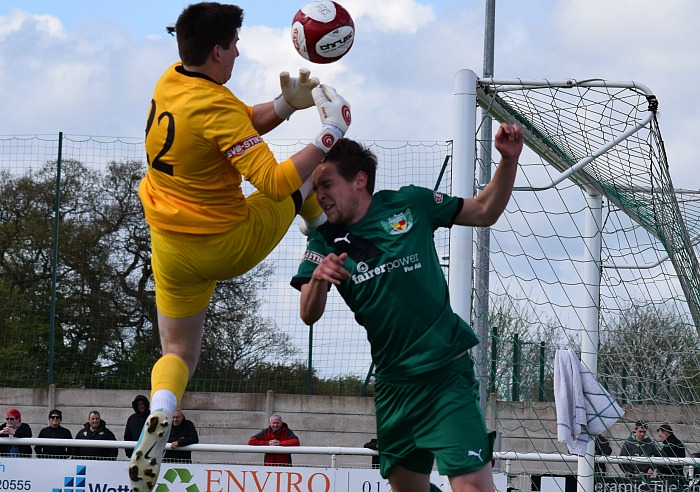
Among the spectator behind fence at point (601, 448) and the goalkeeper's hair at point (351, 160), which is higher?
the goalkeeper's hair at point (351, 160)

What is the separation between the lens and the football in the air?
4.79m

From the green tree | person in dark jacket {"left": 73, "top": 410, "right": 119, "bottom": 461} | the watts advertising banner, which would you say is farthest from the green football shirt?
the green tree

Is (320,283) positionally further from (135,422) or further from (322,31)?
(135,422)

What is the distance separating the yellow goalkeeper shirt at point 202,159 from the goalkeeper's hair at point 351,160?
199 millimetres

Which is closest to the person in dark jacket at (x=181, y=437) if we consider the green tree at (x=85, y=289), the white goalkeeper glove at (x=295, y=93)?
the green tree at (x=85, y=289)

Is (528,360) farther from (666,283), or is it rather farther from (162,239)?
(162,239)

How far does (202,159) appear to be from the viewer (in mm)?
4453

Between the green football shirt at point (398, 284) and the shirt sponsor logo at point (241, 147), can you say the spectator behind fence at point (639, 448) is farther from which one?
the shirt sponsor logo at point (241, 147)

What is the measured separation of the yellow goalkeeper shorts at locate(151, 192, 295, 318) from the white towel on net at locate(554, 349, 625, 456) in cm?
233

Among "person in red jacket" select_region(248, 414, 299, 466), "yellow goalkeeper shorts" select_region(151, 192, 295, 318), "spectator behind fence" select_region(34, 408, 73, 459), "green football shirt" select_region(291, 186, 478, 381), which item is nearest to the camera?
"green football shirt" select_region(291, 186, 478, 381)

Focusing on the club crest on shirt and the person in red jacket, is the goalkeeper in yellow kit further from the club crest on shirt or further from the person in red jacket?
the person in red jacket

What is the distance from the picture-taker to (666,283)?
280 inches

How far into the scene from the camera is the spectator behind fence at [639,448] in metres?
8.12

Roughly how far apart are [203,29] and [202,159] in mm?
581
